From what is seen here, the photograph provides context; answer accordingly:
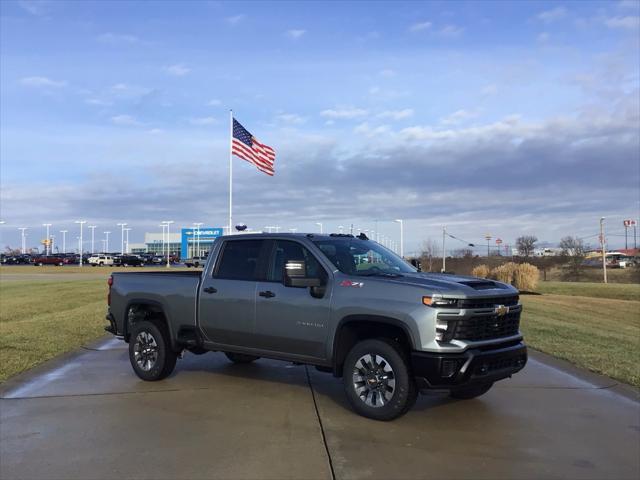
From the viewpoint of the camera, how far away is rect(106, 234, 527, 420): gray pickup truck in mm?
5418

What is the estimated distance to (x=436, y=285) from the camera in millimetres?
5543

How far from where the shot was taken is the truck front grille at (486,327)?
17.9ft

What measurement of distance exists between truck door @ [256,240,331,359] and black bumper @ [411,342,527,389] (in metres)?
1.15

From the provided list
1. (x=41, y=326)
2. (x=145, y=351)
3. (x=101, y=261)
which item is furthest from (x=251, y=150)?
(x=101, y=261)

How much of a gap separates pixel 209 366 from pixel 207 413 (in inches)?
103

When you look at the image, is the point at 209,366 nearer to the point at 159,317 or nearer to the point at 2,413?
the point at 159,317

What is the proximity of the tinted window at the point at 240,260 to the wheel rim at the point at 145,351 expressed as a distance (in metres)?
1.34

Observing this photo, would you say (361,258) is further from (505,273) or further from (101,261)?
(101,261)

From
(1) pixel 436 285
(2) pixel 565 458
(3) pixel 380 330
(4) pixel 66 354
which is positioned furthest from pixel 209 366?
(2) pixel 565 458

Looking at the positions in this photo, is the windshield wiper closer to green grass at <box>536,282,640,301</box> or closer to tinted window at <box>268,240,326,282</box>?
tinted window at <box>268,240,326,282</box>

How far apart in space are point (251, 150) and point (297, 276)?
20532mm

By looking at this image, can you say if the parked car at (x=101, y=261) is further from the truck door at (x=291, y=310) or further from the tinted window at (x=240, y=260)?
the truck door at (x=291, y=310)

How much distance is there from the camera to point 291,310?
6359 millimetres

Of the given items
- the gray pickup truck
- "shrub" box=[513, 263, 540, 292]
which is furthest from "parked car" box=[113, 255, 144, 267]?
the gray pickup truck
